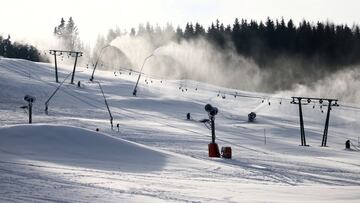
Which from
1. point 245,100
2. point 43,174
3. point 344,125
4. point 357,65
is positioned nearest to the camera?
point 43,174

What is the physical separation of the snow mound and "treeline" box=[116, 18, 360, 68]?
98242 mm

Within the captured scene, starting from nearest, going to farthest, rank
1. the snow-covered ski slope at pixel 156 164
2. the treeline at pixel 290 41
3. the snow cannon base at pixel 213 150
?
the snow-covered ski slope at pixel 156 164, the snow cannon base at pixel 213 150, the treeline at pixel 290 41

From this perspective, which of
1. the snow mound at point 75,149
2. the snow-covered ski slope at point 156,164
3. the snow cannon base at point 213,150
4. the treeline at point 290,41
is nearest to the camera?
the snow-covered ski slope at point 156,164

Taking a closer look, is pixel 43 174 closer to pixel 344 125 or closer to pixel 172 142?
pixel 172 142

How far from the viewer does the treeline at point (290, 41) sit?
379ft

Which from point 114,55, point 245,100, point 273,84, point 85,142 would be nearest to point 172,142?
point 85,142

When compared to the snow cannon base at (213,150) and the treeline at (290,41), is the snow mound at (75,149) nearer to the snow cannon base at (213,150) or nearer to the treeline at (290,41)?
the snow cannon base at (213,150)

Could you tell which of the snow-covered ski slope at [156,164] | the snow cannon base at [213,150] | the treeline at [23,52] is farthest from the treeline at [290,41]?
the snow cannon base at [213,150]

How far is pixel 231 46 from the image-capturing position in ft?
407

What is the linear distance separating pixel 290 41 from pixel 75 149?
103 meters

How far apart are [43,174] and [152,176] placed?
10.7ft

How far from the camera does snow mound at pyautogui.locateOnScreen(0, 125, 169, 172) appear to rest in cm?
1820

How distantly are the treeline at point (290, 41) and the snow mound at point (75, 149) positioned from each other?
98242mm

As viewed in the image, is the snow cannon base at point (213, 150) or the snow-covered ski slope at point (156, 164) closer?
the snow-covered ski slope at point (156, 164)
